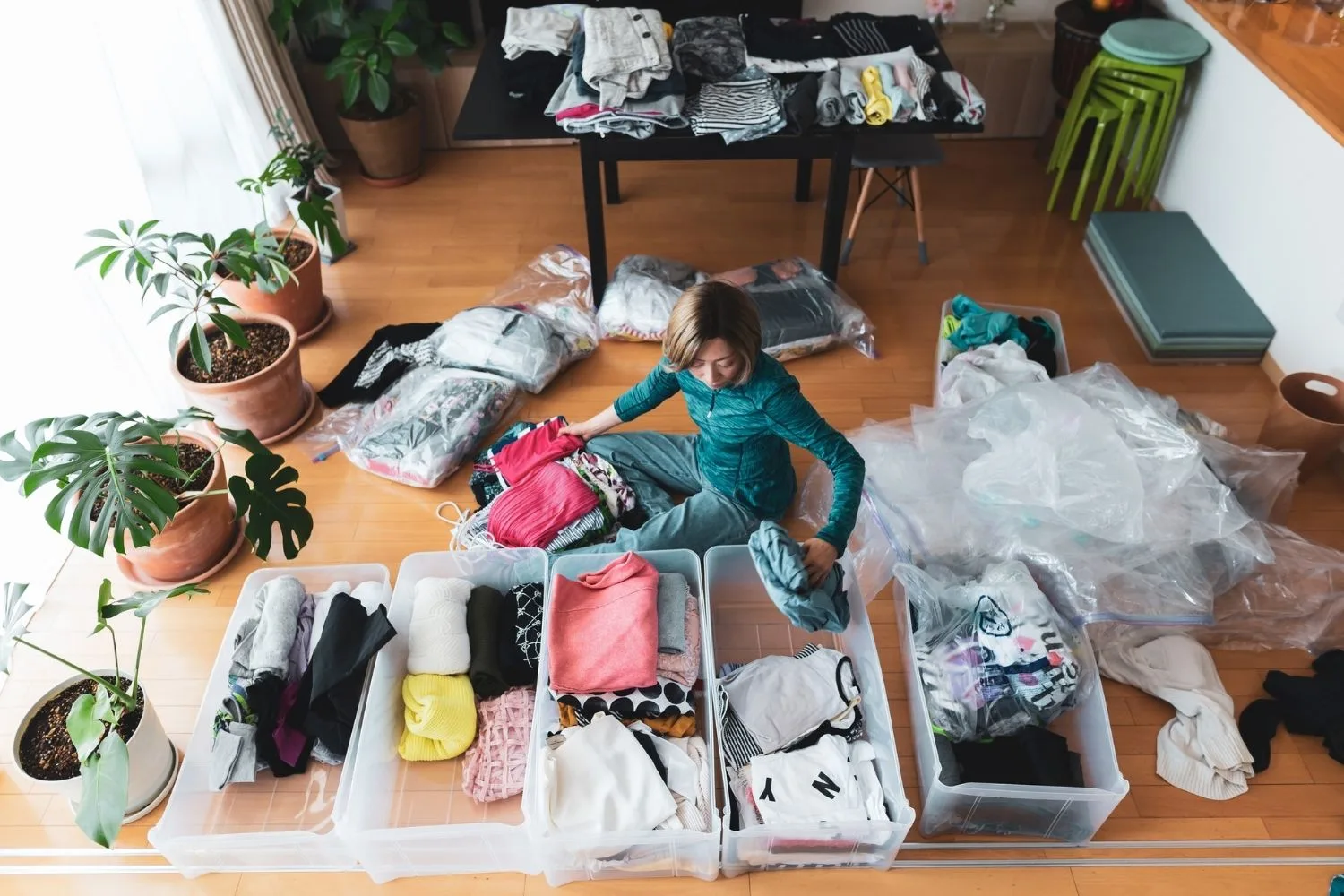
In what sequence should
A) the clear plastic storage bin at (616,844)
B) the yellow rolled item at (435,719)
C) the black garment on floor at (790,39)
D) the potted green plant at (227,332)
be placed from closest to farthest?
the clear plastic storage bin at (616,844) → the yellow rolled item at (435,719) → the potted green plant at (227,332) → the black garment on floor at (790,39)

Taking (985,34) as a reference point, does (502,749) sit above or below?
below

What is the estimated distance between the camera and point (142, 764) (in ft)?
6.04

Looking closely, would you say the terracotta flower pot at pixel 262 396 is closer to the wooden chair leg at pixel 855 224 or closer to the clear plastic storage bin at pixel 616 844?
the clear plastic storage bin at pixel 616 844

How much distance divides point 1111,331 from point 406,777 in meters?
2.41

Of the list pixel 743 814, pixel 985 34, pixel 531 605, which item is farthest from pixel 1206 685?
pixel 985 34

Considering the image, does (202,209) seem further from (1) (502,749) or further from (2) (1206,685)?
(2) (1206,685)

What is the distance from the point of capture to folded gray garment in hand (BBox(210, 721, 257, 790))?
1832 mm

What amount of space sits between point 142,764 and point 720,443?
1.33 metres

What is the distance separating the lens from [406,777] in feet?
6.31

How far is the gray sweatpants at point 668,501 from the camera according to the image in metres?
2.17

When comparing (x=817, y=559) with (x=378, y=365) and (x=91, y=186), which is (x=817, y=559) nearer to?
(x=378, y=365)

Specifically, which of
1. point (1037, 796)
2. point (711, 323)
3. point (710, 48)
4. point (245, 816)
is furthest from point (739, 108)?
point (245, 816)

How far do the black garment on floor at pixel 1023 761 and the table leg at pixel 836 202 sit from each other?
159 centimetres

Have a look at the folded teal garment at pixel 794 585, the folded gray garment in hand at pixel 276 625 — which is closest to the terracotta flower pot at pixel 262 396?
the folded gray garment in hand at pixel 276 625
